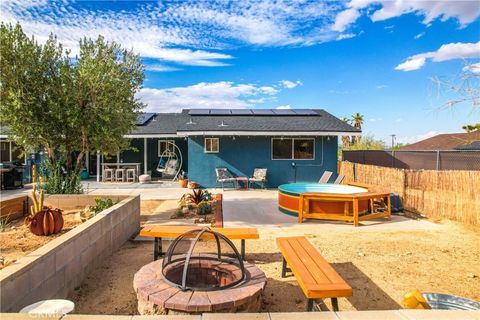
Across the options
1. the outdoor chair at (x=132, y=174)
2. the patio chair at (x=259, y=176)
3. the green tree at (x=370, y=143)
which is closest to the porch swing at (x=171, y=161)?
the outdoor chair at (x=132, y=174)

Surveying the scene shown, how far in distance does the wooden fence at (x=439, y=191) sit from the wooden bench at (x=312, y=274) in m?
5.57

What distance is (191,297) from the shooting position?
2934mm

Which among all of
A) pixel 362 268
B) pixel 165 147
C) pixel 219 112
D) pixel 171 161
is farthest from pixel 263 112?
Result: pixel 362 268

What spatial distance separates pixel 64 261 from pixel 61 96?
4.79 metres

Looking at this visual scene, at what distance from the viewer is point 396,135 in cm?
3528

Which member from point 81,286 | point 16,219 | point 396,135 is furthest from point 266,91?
point 81,286

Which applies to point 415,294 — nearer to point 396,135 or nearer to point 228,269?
point 228,269

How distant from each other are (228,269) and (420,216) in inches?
299

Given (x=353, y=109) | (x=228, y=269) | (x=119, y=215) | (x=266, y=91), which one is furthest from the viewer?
(x=353, y=109)

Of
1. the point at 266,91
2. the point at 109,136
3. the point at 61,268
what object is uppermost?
the point at 266,91

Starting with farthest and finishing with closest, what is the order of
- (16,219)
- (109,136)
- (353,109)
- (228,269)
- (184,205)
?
(353,109) → (184,205) → (109,136) → (16,219) → (228,269)

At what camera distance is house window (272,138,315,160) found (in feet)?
49.1

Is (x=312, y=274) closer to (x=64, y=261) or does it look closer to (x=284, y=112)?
(x=64, y=261)

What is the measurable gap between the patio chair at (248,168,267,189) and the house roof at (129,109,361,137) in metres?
1.67
